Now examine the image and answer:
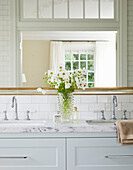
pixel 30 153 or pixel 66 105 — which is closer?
pixel 30 153

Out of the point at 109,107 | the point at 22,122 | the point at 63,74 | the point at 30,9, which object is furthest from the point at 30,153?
the point at 30,9

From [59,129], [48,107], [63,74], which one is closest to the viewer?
[59,129]

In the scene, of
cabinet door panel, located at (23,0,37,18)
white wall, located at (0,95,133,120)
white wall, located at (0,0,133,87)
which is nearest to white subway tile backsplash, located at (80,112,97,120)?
white wall, located at (0,95,133,120)

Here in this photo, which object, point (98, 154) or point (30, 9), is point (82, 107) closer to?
point (98, 154)

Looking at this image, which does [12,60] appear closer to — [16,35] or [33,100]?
[16,35]

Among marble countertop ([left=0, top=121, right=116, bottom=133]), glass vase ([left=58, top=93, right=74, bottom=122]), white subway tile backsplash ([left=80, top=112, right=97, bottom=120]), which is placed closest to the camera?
marble countertop ([left=0, top=121, right=116, bottom=133])

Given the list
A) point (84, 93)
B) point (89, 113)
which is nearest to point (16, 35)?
point (84, 93)

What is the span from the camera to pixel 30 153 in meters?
1.93

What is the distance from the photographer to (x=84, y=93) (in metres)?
2.52

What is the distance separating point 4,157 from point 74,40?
132cm

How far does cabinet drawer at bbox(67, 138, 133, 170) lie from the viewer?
6.36 ft

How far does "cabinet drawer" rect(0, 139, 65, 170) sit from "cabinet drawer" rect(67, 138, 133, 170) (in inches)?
3.4

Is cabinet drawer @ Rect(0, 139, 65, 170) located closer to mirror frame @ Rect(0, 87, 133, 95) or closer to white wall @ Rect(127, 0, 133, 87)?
mirror frame @ Rect(0, 87, 133, 95)

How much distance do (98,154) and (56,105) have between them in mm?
747
